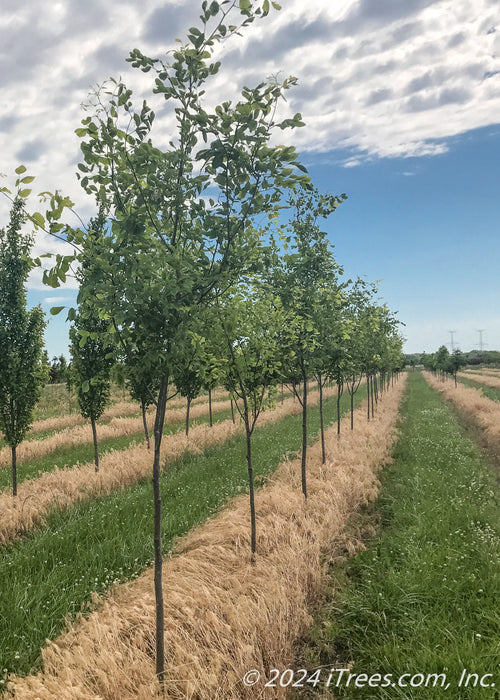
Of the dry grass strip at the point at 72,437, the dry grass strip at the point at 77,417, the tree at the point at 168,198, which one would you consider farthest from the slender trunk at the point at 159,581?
the dry grass strip at the point at 77,417

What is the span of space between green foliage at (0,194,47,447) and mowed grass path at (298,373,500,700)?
931 cm

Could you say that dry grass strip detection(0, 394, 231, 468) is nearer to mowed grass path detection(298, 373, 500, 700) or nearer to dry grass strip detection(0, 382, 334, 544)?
dry grass strip detection(0, 382, 334, 544)

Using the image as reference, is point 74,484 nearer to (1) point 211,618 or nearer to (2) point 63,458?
(2) point 63,458

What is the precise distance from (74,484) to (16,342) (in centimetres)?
423

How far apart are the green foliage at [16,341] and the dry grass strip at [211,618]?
655 centimetres

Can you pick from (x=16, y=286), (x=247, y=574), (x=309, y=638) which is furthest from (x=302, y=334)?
(x=16, y=286)

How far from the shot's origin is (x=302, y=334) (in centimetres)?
910

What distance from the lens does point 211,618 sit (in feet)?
15.1

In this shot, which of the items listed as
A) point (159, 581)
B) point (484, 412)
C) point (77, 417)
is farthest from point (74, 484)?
point (484, 412)

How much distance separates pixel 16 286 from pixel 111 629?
30.4 ft

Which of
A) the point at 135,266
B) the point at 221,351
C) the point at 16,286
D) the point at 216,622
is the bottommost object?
the point at 216,622

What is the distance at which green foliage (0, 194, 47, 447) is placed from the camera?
10391 millimetres

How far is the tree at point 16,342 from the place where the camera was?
10.4 m

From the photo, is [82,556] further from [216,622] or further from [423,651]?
[423,651]
